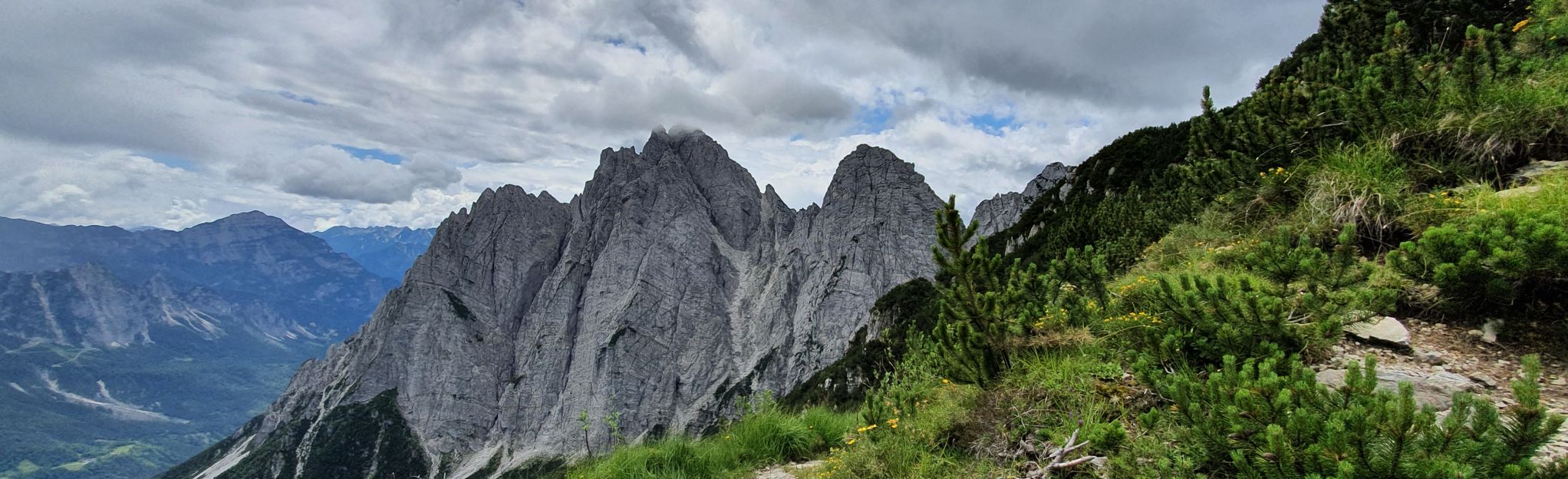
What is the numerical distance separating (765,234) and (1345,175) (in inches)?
6848

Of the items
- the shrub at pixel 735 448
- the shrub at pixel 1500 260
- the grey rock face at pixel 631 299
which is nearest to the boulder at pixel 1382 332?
the shrub at pixel 1500 260

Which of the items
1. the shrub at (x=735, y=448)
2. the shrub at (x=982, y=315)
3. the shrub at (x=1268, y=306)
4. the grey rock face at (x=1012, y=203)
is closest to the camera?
the shrub at (x=1268, y=306)

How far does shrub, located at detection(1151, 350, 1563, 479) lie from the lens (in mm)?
3404

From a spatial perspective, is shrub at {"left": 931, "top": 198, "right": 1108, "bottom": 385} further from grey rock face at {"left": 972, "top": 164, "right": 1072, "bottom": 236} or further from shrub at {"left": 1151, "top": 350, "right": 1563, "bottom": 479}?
grey rock face at {"left": 972, "top": 164, "right": 1072, "bottom": 236}

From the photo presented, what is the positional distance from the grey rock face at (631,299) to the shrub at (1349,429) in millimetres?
128697

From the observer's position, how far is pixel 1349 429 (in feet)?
12.5

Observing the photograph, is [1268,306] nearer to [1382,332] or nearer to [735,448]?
[1382,332]

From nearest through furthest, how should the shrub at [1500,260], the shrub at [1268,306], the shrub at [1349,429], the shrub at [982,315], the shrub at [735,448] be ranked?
1. the shrub at [1349,429]
2. the shrub at [1500,260]
3. the shrub at [1268,306]
4. the shrub at [982,315]
5. the shrub at [735,448]

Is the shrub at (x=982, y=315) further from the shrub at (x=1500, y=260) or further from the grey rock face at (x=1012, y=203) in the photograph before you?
the grey rock face at (x=1012, y=203)

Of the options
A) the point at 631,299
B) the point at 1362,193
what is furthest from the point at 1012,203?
the point at 1362,193

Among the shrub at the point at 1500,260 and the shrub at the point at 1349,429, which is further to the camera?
the shrub at the point at 1500,260

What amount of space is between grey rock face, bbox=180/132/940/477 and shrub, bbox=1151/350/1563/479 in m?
129

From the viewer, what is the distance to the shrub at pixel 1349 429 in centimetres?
340

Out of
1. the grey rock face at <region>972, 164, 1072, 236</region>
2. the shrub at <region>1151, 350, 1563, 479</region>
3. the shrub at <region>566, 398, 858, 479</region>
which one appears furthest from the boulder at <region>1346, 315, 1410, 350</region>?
the grey rock face at <region>972, 164, 1072, 236</region>
